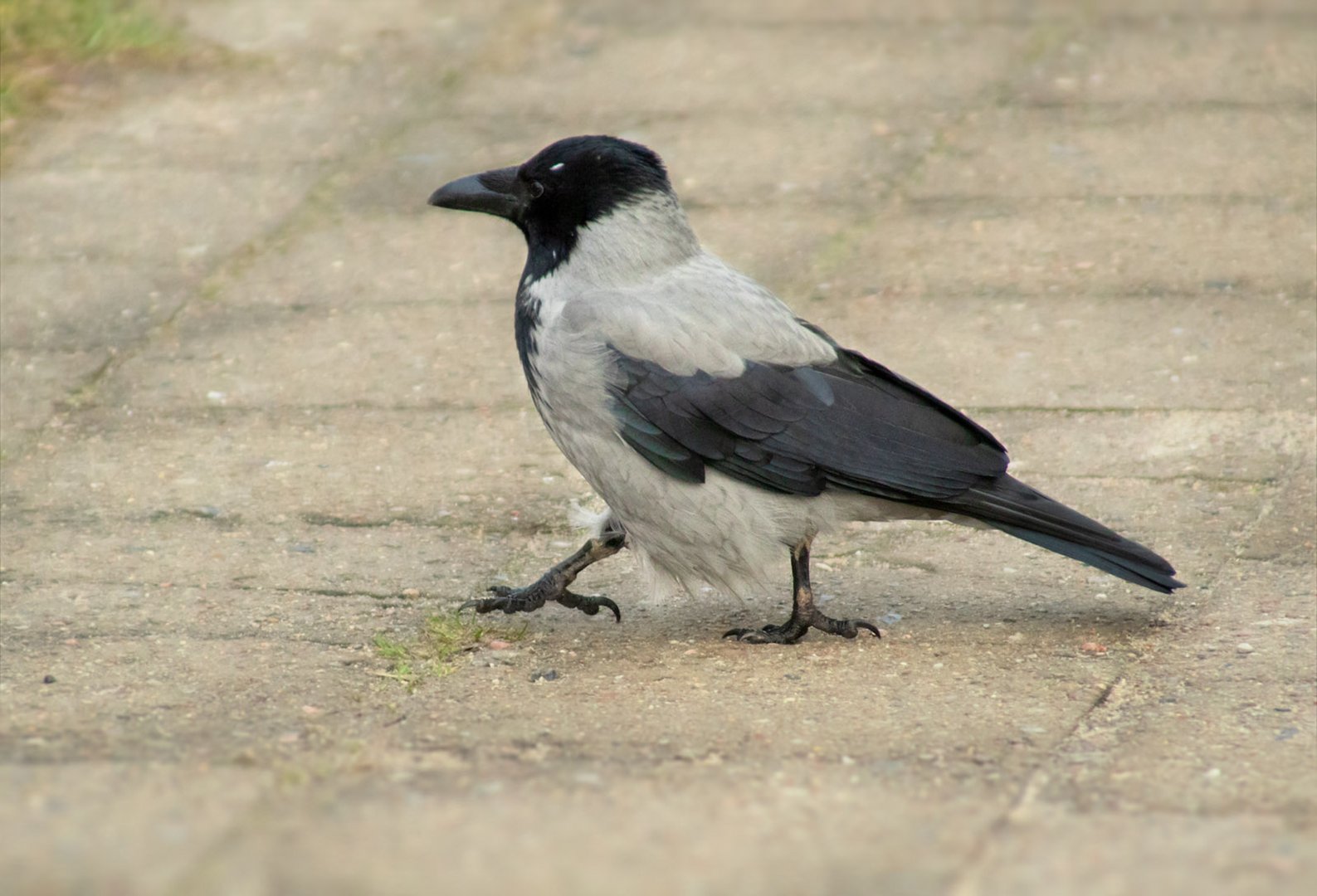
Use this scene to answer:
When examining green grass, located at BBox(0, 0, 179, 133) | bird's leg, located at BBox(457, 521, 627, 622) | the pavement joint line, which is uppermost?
green grass, located at BBox(0, 0, 179, 133)

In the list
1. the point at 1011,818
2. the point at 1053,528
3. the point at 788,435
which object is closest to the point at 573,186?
the point at 788,435

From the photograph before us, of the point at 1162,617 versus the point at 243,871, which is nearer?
the point at 243,871

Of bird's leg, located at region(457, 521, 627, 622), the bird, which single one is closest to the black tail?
the bird

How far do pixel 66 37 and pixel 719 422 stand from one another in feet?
Result: 18.6

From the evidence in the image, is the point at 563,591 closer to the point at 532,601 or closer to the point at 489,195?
the point at 532,601

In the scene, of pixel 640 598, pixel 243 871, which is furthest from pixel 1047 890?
pixel 640 598

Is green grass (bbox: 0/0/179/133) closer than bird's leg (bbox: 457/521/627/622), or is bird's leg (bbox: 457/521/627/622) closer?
bird's leg (bbox: 457/521/627/622)

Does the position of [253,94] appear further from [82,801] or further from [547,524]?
[82,801]

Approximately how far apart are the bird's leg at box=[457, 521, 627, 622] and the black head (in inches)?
28.2

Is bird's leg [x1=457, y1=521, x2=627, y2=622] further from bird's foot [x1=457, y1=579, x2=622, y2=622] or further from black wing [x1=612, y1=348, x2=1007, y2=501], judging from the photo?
black wing [x1=612, y1=348, x2=1007, y2=501]

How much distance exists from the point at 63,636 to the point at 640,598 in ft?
4.74

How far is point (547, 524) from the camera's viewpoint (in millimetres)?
4926

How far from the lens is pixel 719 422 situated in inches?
163

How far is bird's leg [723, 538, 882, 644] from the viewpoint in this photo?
4277 millimetres
